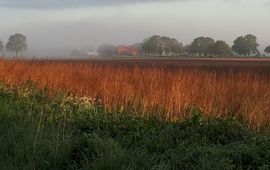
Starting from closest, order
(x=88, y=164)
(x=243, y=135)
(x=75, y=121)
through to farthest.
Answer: (x=88, y=164)
(x=243, y=135)
(x=75, y=121)

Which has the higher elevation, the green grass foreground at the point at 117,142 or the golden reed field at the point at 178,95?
the golden reed field at the point at 178,95

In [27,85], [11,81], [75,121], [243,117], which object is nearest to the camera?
[75,121]

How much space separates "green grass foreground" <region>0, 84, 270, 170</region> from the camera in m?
6.16

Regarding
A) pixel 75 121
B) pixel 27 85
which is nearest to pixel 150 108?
pixel 75 121

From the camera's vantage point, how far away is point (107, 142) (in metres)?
6.77

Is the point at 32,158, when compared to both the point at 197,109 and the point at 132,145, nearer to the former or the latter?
the point at 132,145

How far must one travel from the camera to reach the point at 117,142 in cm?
721

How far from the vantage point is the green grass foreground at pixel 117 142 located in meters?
6.16

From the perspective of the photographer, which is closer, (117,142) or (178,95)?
(117,142)

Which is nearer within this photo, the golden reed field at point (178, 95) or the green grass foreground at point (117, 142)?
the green grass foreground at point (117, 142)

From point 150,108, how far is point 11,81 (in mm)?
6839

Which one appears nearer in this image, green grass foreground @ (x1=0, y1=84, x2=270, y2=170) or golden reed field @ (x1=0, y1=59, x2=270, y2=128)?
green grass foreground @ (x1=0, y1=84, x2=270, y2=170)

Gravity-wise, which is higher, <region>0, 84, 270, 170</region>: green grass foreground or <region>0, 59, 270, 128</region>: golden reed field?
<region>0, 59, 270, 128</region>: golden reed field

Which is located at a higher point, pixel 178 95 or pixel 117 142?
pixel 178 95
